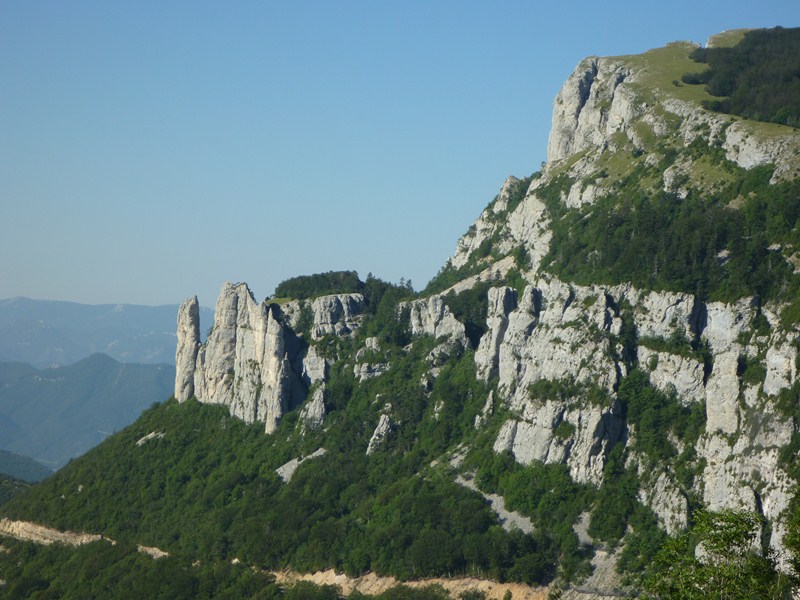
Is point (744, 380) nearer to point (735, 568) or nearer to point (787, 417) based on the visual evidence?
point (787, 417)

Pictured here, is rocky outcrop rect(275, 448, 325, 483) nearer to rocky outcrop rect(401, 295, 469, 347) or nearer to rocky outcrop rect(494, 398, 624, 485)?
rocky outcrop rect(401, 295, 469, 347)

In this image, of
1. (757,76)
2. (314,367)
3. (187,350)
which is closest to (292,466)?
(314,367)

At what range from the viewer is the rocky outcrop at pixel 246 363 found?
506 ft

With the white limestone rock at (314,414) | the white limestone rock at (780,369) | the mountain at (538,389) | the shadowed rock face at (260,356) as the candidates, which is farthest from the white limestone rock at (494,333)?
the white limestone rock at (780,369)

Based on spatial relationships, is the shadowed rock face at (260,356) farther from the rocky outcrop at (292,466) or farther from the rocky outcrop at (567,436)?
the rocky outcrop at (567,436)

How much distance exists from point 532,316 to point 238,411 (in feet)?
145

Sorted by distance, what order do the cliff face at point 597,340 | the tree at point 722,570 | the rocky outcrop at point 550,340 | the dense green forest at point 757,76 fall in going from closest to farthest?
the tree at point 722,570
the cliff face at point 597,340
the rocky outcrop at point 550,340
the dense green forest at point 757,76

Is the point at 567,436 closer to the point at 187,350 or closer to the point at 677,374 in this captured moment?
the point at 677,374

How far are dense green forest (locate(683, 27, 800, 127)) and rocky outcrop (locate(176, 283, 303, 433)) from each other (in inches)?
2308

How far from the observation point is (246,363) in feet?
525

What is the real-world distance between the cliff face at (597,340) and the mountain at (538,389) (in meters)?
0.28

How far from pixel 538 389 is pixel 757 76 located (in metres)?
54.6

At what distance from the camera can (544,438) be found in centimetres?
12344

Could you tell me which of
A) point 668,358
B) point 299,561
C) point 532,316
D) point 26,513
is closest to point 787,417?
point 668,358
